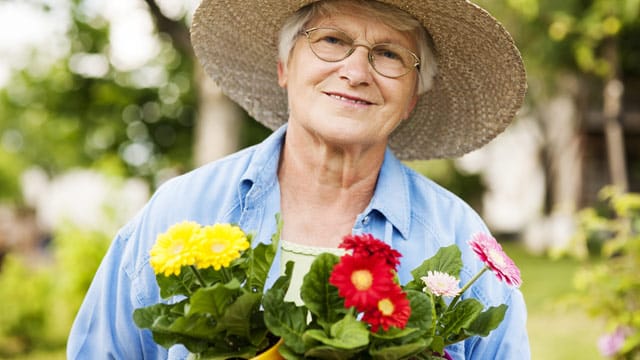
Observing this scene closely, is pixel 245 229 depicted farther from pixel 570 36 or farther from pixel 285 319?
pixel 570 36

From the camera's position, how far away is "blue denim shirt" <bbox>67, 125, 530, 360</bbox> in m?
1.94

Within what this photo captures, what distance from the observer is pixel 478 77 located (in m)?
2.23

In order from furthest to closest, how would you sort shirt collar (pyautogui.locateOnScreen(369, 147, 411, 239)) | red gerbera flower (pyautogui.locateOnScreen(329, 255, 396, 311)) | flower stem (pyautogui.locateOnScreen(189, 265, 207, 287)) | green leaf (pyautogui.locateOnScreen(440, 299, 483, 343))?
1. shirt collar (pyautogui.locateOnScreen(369, 147, 411, 239))
2. green leaf (pyautogui.locateOnScreen(440, 299, 483, 343))
3. flower stem (pyautogui.locateOnScreen(189, 265, 207, 287))
4. red gerbera flower (pyautogui.locateOnScreen(329, 255, 396, 311))

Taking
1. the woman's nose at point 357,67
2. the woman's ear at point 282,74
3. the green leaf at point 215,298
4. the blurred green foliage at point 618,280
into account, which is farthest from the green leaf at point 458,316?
the blurred green foliage at point 618,280

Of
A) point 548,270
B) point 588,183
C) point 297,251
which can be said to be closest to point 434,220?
point 297,251

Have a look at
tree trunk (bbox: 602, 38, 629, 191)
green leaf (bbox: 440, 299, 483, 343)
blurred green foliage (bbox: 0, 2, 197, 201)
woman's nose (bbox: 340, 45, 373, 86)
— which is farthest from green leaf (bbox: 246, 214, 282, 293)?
blurred green foliage (bbox: 0, 2, 197, 201)

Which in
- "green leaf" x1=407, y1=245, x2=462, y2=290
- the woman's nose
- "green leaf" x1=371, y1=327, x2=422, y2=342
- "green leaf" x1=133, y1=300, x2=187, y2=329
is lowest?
"green leaf" x1=133, y1=300, x2=187, y2=329

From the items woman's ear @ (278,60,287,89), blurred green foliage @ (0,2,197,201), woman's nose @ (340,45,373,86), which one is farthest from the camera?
blurred green foliage @ (0,2,197,201)

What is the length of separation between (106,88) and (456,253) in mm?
8844

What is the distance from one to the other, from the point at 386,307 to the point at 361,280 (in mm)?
59

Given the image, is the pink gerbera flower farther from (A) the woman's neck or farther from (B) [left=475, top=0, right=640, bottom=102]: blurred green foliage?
(B) [left=475, top=0, right=640, bottom=102]: blurred green foliage

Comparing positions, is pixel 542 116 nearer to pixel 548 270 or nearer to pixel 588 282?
pixel 548 270

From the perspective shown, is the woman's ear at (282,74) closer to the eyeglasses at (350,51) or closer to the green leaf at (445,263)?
the eyeglasses at (350,51)

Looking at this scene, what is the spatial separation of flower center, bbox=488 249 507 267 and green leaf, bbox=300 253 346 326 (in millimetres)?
314
